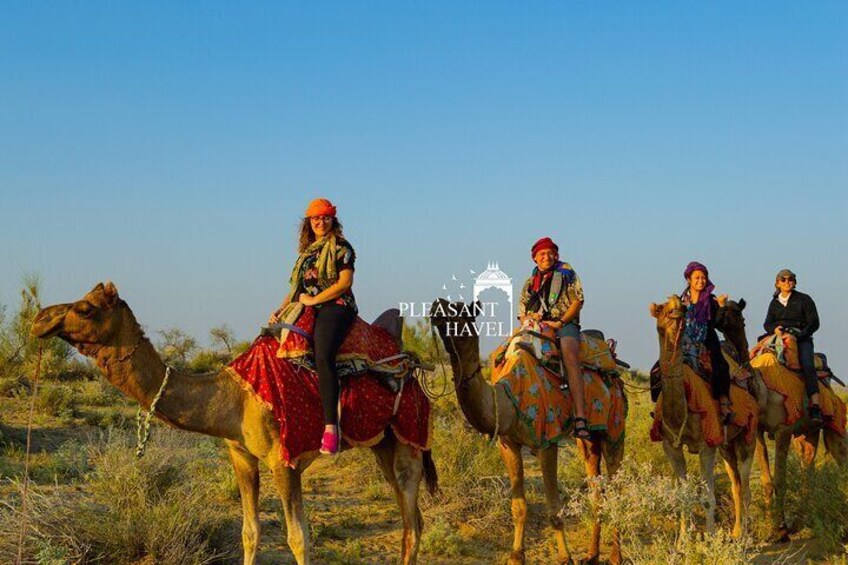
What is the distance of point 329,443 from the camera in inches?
255

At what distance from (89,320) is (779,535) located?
8.26m

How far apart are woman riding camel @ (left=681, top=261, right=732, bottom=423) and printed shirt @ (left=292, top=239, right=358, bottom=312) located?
412cm

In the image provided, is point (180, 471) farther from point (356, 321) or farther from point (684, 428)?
point (684, 428)

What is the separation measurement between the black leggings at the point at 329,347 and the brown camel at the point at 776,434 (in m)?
5.26

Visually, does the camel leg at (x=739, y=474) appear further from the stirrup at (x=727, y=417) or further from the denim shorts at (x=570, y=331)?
the denim shorts at (x=570, y=331)

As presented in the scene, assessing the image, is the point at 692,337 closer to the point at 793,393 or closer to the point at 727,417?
the point at 727,417

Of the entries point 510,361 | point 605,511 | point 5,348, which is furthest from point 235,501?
point 5,348

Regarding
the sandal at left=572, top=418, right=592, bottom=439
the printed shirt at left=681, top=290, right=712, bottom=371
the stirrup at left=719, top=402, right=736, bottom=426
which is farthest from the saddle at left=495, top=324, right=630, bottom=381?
the stirrup at left=719, top=402, right=736, bottom=426

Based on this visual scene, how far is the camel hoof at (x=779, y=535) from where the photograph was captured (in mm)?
10023

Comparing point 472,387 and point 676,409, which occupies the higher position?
point 472,387

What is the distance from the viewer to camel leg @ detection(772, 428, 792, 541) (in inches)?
397

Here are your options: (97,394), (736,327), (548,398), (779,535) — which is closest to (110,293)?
(548,398)

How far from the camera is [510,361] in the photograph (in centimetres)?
854

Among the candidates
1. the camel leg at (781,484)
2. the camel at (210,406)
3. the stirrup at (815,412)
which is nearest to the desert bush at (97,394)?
the camel at (210,406)
